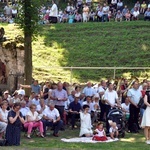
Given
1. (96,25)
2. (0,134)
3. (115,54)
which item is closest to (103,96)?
(0,134)

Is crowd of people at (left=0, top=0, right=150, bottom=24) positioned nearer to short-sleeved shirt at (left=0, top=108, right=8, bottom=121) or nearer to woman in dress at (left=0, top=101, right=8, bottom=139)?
woman in dress at (left=0, top=101, right=8, bottom=139)

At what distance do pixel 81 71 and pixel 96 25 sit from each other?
6507 mm

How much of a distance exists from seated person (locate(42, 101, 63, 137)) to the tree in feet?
12.2

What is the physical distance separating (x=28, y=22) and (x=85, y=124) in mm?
5350

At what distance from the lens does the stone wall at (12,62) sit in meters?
24.7

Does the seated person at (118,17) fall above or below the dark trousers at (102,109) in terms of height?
above

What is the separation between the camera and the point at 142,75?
88.9ft

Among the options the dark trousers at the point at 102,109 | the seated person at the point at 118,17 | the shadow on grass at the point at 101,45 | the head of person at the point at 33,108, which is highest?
the seated person at the point at 118,17

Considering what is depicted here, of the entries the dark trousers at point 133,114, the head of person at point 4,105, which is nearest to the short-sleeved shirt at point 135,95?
the dark trousers at point 133,114

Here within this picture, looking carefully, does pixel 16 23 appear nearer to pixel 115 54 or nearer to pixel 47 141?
pixel 47 141

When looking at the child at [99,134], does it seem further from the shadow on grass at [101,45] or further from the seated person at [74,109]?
the shadow on grass at [101,45]

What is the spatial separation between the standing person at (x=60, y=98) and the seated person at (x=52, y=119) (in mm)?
1045

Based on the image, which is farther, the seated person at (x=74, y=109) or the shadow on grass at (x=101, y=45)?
the shadow on grass at (x=101, y=45)

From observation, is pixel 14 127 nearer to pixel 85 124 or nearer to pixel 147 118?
pixel 85 124
